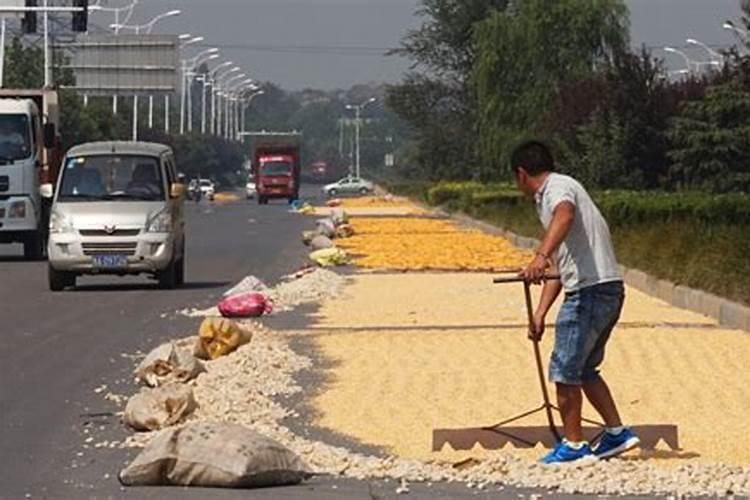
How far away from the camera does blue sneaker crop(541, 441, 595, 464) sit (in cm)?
1266

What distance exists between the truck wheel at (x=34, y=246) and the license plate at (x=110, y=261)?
1140cm

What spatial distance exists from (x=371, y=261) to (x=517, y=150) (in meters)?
27.2

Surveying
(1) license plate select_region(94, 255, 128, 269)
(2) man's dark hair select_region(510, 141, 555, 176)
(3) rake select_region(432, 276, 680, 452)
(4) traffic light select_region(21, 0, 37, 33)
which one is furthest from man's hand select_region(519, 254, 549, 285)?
(4) traffic light select_region(21, 0, 37, 33)

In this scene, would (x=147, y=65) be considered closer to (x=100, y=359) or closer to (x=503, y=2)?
(x=503, y=2)

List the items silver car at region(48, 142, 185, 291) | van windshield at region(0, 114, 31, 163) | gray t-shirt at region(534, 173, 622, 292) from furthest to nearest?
1. van windshield at region(0, 114, 31, 163)
2. silver car at region(48, 142, 185, 291)
3. gray t-shirt at region(534, 173, 622, 292)

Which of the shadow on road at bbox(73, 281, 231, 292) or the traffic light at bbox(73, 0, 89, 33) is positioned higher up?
the traffic light at bbox(73, 0, 89, 33)

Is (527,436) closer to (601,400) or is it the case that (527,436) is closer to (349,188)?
(601,400)

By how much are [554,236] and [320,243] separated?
3425 cm

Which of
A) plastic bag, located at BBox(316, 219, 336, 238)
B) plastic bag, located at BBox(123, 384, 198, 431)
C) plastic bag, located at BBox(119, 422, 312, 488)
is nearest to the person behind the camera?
plastic bag, located at BBox(119, 422, 312, 488)

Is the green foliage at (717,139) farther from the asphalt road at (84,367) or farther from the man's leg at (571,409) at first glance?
the man's leg at (571,409)

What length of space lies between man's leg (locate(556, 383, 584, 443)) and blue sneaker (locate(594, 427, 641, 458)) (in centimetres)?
18

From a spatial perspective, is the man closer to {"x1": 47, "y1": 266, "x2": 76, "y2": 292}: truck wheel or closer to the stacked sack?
{"x1": 47, "y1": 266, "x2": 76, "y2": 292}: truck wheel

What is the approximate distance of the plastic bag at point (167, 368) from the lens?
1777cm

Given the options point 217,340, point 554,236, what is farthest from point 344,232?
point 554,236
